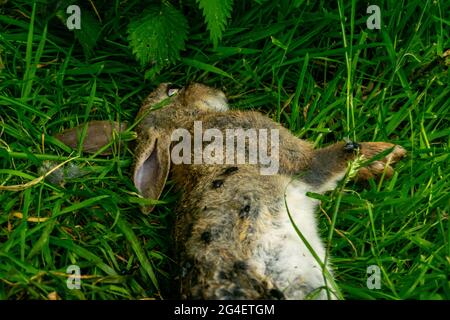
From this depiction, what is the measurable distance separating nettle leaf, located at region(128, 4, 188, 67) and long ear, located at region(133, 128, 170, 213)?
1.68ft

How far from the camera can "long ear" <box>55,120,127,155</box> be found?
15.7ft

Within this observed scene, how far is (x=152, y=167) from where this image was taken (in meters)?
4.64

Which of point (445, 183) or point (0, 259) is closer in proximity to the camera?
point (0, 259)

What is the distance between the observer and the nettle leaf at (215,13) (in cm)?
442

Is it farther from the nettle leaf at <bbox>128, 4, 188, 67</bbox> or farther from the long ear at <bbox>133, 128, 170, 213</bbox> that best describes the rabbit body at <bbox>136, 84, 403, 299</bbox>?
the nettle leaf at <bbox>128, 4, 188, 67</bbox>

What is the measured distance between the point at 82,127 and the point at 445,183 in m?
2.30

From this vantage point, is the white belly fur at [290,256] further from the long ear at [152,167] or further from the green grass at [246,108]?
the long ear at [152,167]

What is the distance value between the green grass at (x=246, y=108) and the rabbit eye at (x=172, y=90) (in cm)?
21

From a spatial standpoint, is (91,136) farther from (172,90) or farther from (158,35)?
(158,35)

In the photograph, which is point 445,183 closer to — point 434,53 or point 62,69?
point 434,53

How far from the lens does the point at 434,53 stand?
200 inches

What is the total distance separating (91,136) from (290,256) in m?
1.67

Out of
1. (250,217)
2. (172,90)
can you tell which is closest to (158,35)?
(172,90)
